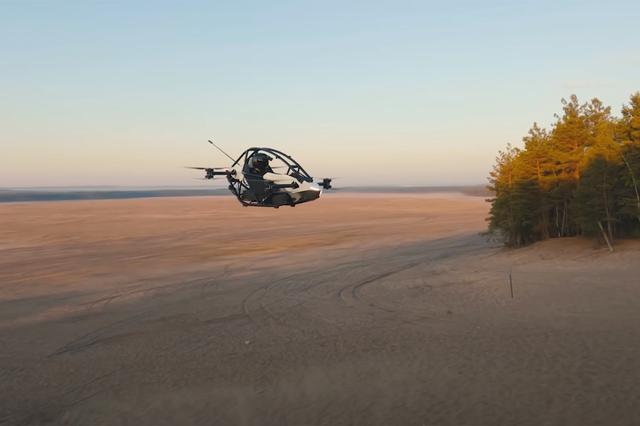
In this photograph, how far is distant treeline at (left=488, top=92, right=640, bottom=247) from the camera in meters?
48.8

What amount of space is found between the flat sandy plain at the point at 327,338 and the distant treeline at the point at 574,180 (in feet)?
10.9

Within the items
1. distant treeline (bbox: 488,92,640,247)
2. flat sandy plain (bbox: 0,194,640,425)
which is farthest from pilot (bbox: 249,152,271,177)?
distant treeline (bbox: 488,92,640,247)

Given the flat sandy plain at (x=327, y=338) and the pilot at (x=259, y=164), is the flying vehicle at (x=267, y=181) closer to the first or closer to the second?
the pilot at (x=259, y=164)

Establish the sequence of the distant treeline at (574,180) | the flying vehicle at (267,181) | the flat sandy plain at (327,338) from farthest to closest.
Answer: the distant treeline at (574,180) < the flat sandy plain at (327,338) < the flying vehicle at (267,181)

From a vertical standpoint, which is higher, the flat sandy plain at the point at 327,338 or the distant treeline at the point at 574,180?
the distant treeline at the point at 574,180

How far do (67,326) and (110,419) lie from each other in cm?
1469

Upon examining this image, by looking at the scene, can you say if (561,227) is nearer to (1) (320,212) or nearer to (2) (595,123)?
(2) (595,123)

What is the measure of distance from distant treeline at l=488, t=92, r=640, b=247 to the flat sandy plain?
3321mm

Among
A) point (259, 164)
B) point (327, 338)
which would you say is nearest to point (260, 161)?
point (259, 164)

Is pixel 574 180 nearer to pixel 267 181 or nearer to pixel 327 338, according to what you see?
pixel 327 338

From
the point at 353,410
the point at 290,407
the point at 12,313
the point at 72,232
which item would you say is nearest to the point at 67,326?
the point at 12,313

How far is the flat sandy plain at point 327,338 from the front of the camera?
21.9 meters

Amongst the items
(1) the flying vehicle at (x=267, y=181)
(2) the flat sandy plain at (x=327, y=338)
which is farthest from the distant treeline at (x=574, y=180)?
(1) the flying vehicle at (x=267, y=181)

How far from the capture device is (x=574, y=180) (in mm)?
54188
